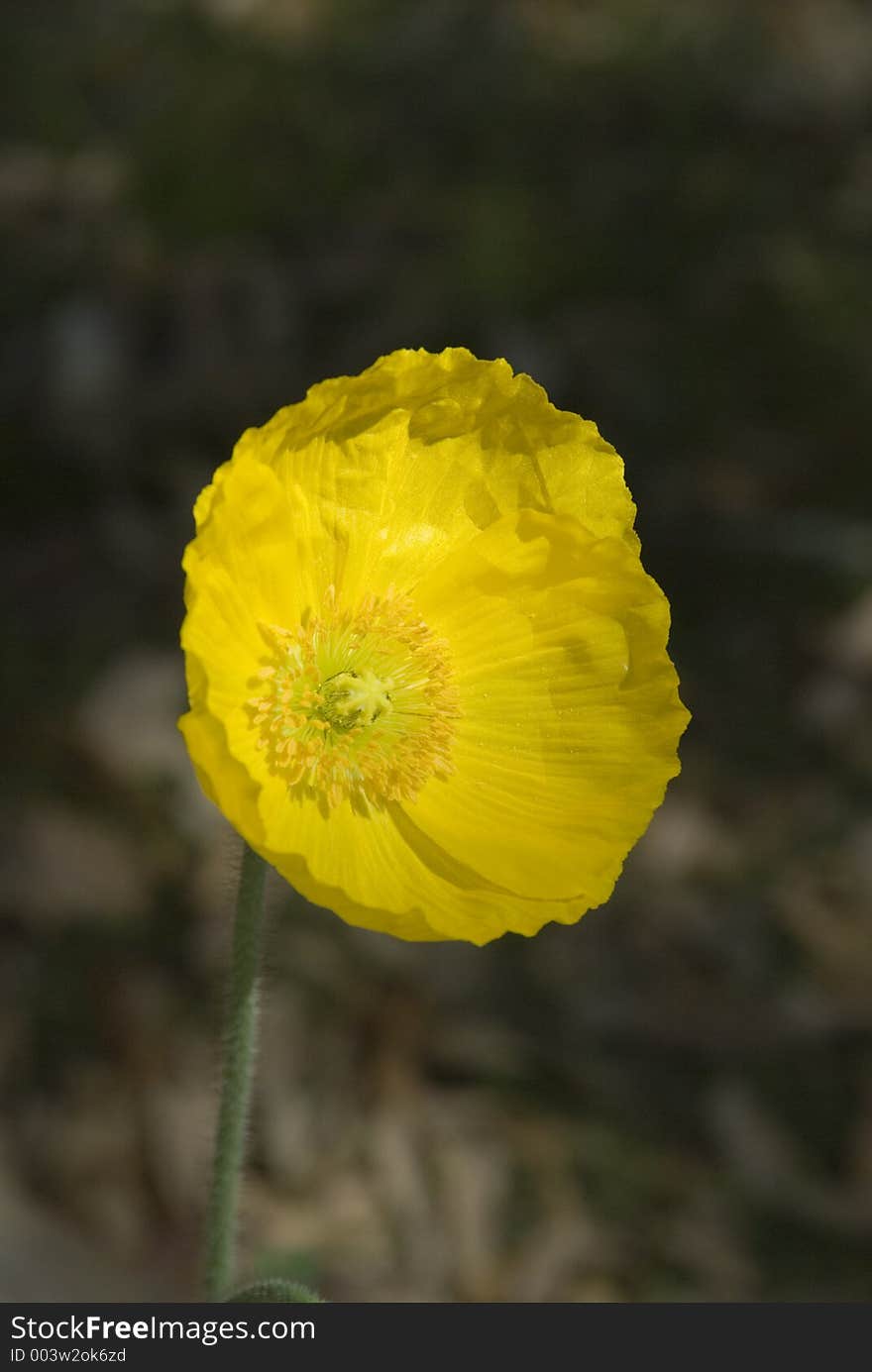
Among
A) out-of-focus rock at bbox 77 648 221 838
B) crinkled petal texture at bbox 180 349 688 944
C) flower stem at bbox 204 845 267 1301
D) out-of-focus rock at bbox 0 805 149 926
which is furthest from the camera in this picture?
out-of-focus rock at bbox 77 648 221 838

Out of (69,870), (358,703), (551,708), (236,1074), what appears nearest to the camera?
(236,1074)

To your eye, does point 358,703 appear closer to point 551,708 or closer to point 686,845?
point 551,708

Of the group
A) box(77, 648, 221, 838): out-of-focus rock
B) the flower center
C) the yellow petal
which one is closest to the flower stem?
the flower center

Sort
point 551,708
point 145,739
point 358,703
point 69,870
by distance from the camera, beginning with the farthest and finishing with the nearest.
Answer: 1. point 145,739
2. point 69,870
3. point 551,708
4. point 358,703

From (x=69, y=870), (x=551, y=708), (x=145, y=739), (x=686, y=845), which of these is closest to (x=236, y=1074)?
(x=551, y=708)

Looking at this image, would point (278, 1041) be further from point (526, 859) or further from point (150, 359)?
point (150, 359)

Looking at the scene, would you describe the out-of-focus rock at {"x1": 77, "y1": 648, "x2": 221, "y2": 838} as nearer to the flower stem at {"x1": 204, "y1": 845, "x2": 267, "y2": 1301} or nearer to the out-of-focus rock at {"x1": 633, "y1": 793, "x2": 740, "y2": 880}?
the out-of-focus rock at {"x1": 633, "y1": 793, "x2": 740, "y2": 880}

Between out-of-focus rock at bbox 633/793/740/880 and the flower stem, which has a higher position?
the flower stem
